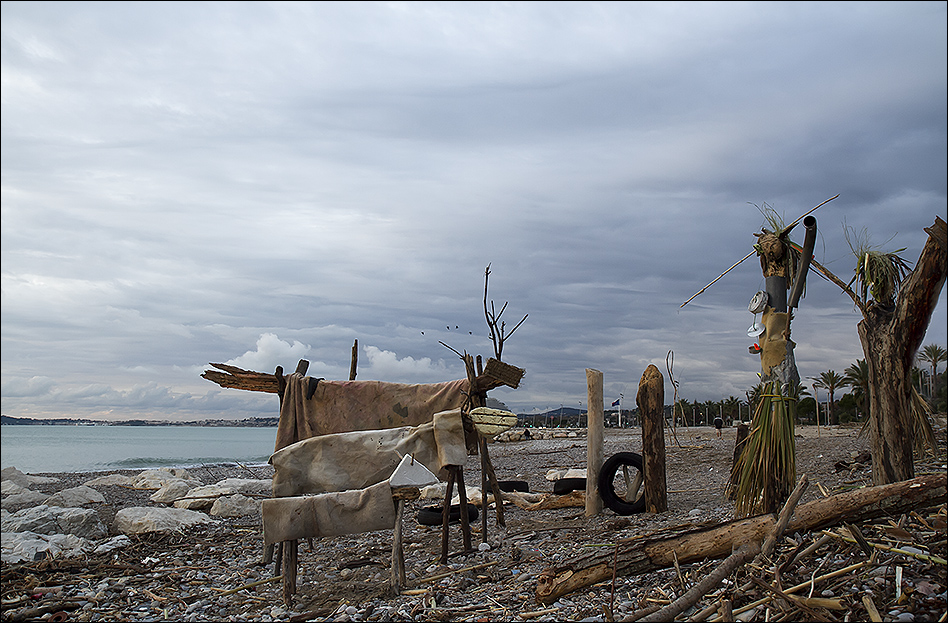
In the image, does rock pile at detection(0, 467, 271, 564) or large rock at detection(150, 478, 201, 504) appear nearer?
rock pile at detection(0, 467, 271, 564)

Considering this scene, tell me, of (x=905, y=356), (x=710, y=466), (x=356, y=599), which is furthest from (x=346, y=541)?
(x=710, y=466)

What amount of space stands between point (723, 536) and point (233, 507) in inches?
438

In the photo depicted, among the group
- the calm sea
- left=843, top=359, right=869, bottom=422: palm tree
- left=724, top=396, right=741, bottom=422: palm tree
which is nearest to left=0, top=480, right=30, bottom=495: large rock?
the calm sea

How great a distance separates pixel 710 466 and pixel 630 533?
1028 cm

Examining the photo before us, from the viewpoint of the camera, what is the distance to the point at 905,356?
6.10m

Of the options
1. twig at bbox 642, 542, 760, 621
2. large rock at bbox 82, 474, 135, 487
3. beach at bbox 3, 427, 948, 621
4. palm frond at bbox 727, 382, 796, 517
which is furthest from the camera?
large rock at bbox 82, 474, 135, 487

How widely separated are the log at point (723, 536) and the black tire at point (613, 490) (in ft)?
12.2

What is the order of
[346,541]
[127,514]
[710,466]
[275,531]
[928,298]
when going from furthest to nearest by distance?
[710,466], [127,514], [346,541], [275,531], [928,298]

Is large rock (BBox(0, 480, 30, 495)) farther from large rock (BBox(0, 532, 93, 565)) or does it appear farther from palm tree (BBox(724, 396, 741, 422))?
palm tree (BBox(724, 396, 741, 422))

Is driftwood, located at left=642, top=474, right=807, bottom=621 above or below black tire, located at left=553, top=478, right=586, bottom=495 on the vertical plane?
above

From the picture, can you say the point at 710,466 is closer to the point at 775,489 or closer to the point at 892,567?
the point at 775,489

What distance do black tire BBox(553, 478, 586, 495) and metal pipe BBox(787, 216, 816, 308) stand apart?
20.0 feet

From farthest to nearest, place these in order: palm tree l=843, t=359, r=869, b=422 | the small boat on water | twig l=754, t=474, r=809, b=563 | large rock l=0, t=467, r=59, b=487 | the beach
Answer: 1. palm tree l=843, t=359, r=869, b=422
2. large rock l=0, t=467, r=59, b=487
3. the small boat on water
4. the beach
5. twig l=754, t=474, r=809, b=563

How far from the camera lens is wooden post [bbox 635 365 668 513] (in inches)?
376
